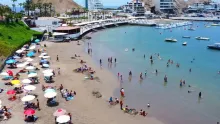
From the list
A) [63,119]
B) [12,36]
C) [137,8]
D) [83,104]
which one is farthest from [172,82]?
[137,8]

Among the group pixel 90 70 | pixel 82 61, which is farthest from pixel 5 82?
pixel 82 61

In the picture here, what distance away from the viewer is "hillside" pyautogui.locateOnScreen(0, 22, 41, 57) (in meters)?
47.1

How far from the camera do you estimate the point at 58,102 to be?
95.0 feet

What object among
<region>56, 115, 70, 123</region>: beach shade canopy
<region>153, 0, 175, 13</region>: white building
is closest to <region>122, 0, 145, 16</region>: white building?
<region>153, 0, 175, 13</region>: white building

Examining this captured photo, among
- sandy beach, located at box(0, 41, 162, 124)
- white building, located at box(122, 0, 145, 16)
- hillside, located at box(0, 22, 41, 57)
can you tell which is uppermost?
white building, located at box(122, 0, 145, 16)

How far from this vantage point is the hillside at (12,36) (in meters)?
47.1

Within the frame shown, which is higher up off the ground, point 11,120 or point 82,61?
point 82,61

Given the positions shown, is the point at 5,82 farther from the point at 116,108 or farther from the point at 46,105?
the point at 116,108

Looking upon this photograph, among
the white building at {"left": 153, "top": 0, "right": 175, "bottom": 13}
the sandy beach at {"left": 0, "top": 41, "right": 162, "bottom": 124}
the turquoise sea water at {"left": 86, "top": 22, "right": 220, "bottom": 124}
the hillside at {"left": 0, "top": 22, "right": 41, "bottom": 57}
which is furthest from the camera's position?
the white building at {"left": 153, "top": 0, "right": 175, "bottom": 13}

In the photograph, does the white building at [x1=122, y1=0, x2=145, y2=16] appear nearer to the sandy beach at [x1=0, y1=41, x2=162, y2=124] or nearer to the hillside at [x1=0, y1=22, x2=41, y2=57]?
the hillside at [x1=0, y1=22, x2=41, y2=57]

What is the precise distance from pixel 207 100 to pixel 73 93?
16.2 meters

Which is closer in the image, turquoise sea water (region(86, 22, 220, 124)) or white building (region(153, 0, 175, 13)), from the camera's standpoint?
turquoise sea water (region(86, 22, 220, 124))

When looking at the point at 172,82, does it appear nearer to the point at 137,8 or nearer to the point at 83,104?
the point at 83,104

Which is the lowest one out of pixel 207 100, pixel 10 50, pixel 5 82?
pixel 207 100
